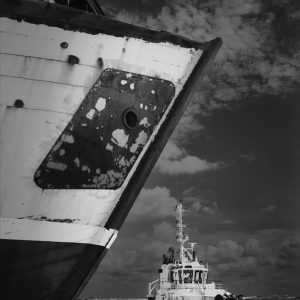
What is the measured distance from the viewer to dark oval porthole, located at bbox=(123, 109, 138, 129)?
3.70 m

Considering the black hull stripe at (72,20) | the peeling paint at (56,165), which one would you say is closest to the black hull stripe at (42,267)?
the peeling paint at (56,165)

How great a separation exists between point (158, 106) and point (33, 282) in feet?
7.00

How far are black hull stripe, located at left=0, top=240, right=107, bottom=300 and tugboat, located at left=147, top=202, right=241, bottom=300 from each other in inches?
881

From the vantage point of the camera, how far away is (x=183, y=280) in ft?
83.1

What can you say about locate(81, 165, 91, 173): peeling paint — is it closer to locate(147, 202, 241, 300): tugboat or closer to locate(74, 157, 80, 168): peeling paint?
locate(74, 157, 80, 168): peeling paint

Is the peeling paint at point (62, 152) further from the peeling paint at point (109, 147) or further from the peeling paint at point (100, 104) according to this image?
the peeling paint at point (100, 104)

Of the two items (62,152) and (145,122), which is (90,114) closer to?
(62,152)

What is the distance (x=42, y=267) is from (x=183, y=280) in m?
23.6

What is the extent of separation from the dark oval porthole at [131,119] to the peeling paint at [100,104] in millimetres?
244

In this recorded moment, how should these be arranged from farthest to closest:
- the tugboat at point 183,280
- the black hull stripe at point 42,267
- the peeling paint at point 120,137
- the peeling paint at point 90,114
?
the tugboat at point 183,280
the peeling paint at point 120,137
the peeling paint at point 90,114
the black hull stripe at point 42,267

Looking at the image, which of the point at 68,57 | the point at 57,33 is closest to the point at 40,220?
the point at 68,57

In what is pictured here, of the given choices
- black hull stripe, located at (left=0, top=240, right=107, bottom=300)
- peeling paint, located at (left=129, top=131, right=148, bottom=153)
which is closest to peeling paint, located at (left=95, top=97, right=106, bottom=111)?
peeling paint, located at (left=129, top=131, right=148, bottom=153)

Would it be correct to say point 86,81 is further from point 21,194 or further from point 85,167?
point 21,194

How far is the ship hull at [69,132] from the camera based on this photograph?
3289 mm
